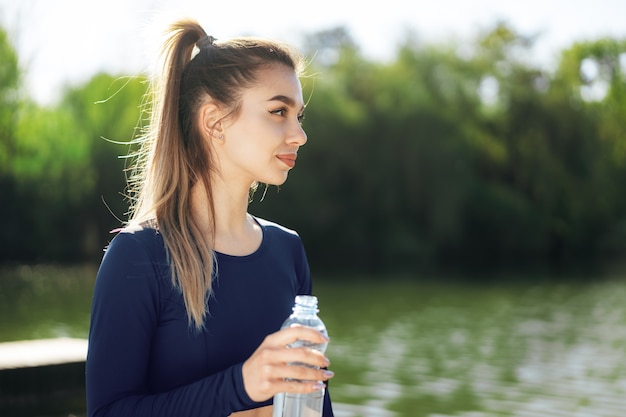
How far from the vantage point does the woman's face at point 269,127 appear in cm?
175

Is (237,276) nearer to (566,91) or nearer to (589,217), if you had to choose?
(566,91)

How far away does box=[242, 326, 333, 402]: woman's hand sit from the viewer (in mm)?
1373

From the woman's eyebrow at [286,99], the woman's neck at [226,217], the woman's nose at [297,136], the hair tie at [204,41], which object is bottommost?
the woman's neck at [226,217]

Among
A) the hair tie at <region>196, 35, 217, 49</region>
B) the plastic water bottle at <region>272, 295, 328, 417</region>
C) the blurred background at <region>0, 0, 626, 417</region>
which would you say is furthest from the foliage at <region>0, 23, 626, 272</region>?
the plastic water bottle at <region>272, 295, 328, 417</region>

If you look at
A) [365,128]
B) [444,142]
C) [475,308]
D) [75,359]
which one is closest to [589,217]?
[444,142]

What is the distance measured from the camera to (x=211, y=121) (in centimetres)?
181

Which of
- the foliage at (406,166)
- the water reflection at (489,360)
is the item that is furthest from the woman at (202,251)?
the foliage at (406,166)

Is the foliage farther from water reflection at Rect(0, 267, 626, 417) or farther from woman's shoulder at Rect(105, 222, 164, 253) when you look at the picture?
woman's shoulder at Rect(105, 222, 164, 253)

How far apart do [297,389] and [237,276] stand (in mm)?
428

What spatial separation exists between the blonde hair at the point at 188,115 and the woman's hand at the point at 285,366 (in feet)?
1.10

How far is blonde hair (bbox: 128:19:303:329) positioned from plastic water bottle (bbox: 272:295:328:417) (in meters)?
0.31

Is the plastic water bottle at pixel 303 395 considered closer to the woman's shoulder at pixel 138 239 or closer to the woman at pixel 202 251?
the woman at pixel 202 251

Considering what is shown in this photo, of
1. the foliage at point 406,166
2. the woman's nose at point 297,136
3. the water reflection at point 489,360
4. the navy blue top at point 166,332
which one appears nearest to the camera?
the navy blue top at point 166,332

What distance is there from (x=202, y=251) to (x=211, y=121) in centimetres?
27
